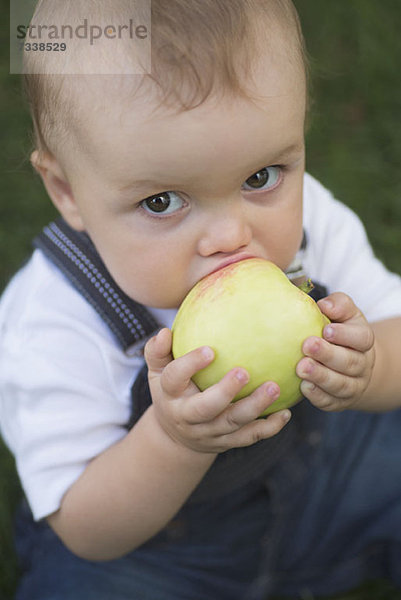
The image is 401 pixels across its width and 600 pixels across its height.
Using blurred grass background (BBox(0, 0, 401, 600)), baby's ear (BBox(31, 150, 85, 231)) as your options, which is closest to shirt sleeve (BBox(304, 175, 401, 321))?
baby's ear (BBox(31, 150, 85, 231))

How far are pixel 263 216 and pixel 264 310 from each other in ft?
0.67

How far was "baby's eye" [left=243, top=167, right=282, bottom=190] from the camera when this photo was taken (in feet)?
3.62

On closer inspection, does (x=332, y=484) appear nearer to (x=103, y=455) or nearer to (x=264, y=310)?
(x=103, y=455)

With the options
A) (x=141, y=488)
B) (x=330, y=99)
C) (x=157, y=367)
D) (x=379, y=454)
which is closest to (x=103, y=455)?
(x=141, y=488)

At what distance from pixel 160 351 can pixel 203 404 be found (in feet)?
0.43

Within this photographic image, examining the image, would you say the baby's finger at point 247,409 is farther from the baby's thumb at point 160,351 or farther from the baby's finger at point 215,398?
the baby's thumb at point 160,351

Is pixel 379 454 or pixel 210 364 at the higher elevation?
pixel 210 364

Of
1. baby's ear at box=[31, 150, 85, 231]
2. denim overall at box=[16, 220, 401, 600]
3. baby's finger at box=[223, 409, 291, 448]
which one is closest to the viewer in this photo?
baby's finger at box=[223, 409, 291, 448]

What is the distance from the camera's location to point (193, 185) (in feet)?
3.39

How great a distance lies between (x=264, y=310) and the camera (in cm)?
97

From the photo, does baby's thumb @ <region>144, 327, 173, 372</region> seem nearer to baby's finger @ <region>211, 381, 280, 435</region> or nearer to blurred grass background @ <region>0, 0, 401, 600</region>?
baby's finger @ <region>211, 381, 280, 435</region>

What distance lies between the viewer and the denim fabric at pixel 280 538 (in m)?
1.51

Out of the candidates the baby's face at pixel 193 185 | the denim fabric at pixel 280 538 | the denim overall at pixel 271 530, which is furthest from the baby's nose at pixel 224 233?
the denim fabric at pixel 280 538

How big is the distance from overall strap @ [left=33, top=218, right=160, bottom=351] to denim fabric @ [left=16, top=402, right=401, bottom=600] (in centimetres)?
40
